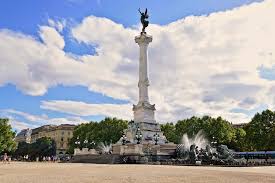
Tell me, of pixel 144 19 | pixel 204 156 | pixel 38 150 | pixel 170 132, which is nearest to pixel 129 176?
pixel 204 156

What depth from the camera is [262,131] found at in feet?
279

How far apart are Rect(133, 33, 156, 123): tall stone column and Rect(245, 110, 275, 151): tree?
101ft

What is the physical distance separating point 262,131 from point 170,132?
2375cm

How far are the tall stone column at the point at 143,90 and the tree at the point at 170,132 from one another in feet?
91.4

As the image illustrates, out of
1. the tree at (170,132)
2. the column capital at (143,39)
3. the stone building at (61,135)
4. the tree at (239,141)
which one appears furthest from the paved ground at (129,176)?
the stone building at (61,135)

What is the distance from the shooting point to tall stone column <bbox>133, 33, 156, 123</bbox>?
6688cm

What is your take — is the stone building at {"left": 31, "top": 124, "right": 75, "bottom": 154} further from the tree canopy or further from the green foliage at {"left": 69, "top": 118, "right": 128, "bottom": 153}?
the tree canopy

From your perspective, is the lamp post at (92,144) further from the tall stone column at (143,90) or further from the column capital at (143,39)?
the column capital at (143,39)

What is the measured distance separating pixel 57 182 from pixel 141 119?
1980 inches

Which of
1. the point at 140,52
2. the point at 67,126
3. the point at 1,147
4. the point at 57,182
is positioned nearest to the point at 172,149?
the point at 140,52

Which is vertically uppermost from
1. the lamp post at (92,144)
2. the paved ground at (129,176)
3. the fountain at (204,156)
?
the lamp post at (92,144)

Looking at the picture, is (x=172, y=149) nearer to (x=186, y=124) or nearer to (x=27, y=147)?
(x=186, y=124)

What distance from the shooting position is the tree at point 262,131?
82.5m

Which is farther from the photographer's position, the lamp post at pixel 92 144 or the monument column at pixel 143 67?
the lamp post at pixel 92 144
